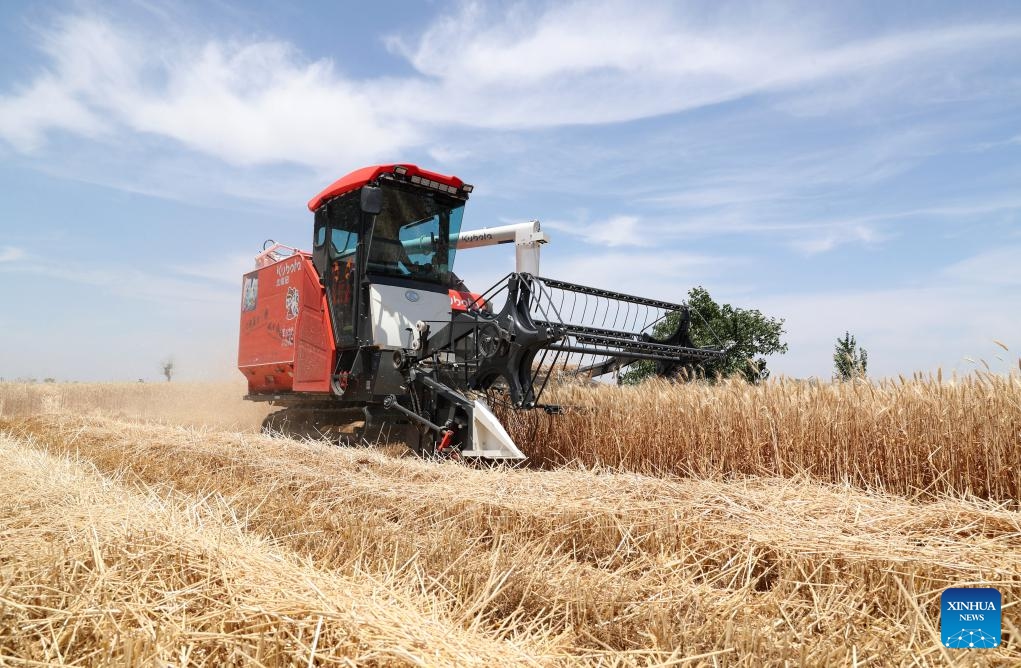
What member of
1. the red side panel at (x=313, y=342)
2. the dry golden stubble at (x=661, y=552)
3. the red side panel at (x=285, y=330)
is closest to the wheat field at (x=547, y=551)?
the dry golden stubble at (x=661, y=552)

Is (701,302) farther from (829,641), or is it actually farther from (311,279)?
(829,641)

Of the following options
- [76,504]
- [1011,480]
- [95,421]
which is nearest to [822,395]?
[1011,480]

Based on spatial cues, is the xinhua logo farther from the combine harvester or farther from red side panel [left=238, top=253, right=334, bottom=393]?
red side panel [left=238, top=253, right=334, bottom=393]

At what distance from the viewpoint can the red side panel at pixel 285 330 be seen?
25.9 feet

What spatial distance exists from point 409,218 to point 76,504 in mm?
5378

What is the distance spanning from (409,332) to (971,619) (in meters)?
6.35

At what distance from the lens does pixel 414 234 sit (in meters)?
7.95

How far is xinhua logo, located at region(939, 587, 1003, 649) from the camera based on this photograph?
1.54 m

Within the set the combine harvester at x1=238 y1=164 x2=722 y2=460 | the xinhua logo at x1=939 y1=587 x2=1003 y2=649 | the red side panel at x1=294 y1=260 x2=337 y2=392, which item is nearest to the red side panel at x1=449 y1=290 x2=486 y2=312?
the combine harvester at x1=238 y1=164 x2=722 y2=460

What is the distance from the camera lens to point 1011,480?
3.98m

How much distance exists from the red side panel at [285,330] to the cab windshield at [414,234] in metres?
0.96

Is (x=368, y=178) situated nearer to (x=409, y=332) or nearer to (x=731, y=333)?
(x=409, y=332)

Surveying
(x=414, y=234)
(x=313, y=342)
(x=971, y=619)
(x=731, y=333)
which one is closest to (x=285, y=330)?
(x=313, y=342)

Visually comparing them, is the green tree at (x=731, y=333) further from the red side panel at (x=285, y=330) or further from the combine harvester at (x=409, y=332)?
the red side panel at (x=285, y=330)
